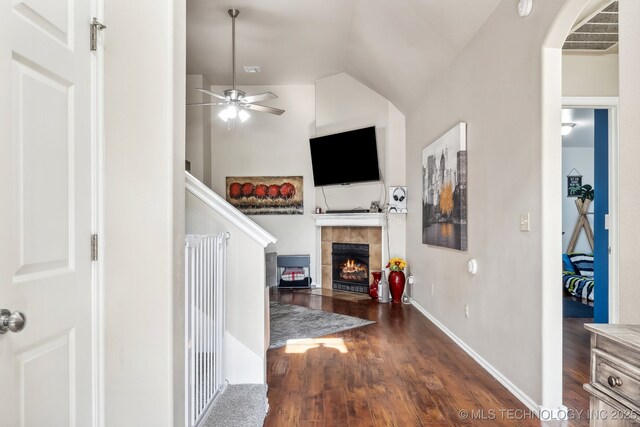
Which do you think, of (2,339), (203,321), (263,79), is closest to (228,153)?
(263,79)

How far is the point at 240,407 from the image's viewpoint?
2.28 m

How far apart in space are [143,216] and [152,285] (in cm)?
27

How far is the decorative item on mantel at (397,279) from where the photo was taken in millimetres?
5641

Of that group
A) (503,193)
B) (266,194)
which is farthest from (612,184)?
(266,194)

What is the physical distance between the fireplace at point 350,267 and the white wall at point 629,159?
198 inches

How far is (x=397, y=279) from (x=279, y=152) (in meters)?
3.22

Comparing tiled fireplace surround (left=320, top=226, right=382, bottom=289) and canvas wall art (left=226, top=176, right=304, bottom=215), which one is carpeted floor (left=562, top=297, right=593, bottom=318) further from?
canvas wall art (left=226, top=176, right=304, bottom=215)

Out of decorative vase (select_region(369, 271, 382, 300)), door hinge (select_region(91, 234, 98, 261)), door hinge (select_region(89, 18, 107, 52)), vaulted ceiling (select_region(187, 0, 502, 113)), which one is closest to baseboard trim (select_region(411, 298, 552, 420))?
decorative vase (select_region(369, 271, 382, 300))

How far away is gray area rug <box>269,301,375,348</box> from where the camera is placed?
4.07 metres

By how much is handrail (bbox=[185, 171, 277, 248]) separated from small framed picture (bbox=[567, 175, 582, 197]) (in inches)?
299

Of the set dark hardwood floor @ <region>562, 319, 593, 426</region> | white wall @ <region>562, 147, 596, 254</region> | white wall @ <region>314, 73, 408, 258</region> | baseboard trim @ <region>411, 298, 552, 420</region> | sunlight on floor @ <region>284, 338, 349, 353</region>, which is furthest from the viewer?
white wall @ <region>562, 147, 596, 254</region>

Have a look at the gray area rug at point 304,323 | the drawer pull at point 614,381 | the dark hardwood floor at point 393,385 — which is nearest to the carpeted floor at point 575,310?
the dark hardwood floor at point 393,385

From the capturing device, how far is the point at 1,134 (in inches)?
40.0

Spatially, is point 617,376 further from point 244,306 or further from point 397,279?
point 397,279
